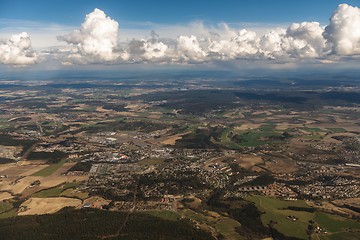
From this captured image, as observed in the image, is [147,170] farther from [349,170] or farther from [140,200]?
[349,170]

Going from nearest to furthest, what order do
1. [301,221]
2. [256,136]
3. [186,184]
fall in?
[301,221] → [186,184] → [256,136]

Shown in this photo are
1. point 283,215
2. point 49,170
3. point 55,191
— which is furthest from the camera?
point 49,170

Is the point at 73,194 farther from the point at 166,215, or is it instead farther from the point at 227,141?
the point at 227,141

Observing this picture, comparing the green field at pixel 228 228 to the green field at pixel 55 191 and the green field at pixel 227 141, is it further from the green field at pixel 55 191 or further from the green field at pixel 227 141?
the green field at pixel 227 141

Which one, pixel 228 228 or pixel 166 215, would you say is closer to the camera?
pixel 228 228

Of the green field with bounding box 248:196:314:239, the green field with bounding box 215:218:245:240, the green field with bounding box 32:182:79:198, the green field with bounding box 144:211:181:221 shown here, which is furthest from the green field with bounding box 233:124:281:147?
the green field with bounding box 32:182:79:198

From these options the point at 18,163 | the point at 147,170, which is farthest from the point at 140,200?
the point at 18,163

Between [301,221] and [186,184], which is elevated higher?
[186,184]

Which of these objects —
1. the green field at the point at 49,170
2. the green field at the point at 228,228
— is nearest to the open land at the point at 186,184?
the green field at the point at 228,228

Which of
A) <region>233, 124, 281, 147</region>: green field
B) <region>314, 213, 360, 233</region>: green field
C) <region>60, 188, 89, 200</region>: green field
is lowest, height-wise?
<region>233, 124, 281, 147</region>: green field

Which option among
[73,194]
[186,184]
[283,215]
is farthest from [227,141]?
[73,194]

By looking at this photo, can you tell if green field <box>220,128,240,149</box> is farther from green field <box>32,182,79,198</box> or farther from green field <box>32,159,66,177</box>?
green field <box>32,182,79,198</box>
